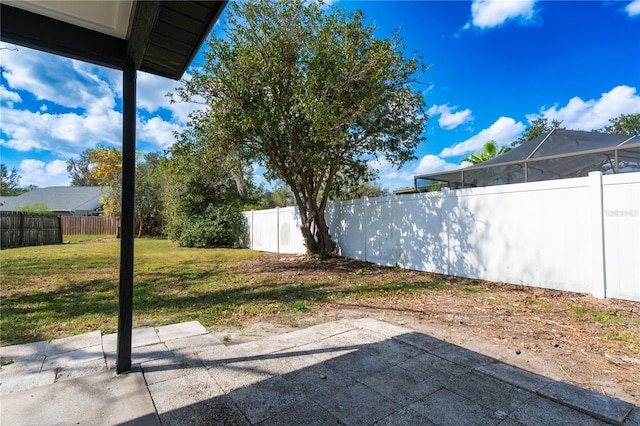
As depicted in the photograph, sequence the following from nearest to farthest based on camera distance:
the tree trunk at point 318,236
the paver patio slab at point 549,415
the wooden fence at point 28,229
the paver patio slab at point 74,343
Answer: the paver patio slab at point 549,415
the paver patio slab at point 74,343
the tree trunk at point 318,236
the wooden fence at point 28,229

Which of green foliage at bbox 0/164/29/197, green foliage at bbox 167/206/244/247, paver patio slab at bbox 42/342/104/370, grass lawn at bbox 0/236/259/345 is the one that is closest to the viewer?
paver patio slab at bbox 42/342/104/370

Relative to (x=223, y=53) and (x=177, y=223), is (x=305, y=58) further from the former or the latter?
(x=177, y=223)

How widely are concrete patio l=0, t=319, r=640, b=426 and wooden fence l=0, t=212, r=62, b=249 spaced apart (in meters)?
12.9

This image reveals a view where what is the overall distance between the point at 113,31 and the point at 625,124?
30.2 m

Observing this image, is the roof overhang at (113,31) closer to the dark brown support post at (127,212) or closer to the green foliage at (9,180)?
the dark brown support post at (127,212)

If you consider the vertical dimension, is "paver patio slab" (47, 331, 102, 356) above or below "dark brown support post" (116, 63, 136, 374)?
below

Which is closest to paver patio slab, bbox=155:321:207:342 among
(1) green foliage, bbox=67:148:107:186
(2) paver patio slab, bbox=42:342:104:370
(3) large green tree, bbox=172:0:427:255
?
(2) paver patio slab, bbox=42:342:104:370

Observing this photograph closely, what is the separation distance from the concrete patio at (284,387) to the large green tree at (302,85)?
4672 millimetres

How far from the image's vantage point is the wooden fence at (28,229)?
11734 millimetres

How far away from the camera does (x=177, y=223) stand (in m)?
14.0

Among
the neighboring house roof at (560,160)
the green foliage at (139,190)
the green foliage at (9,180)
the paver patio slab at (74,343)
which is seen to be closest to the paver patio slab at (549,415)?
the paver patio slab at (74,343)

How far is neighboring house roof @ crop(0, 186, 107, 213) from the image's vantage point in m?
27.9

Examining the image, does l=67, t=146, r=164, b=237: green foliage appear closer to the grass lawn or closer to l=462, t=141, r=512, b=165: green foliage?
the grass lawn

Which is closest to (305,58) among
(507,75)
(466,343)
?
(466,343)
